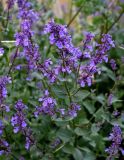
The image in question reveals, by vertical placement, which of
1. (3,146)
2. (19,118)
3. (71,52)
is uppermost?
(71,52)

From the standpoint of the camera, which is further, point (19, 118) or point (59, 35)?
point (19, 118)

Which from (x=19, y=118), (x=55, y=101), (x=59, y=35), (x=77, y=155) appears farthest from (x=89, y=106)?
(x=59, y=35)

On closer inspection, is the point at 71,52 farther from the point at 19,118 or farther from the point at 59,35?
the point at 19,118

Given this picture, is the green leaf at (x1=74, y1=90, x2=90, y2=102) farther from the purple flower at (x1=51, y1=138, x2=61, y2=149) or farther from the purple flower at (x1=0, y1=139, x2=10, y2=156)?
the purple flower at (x1=0, y1=139, x2=10, y2=156)

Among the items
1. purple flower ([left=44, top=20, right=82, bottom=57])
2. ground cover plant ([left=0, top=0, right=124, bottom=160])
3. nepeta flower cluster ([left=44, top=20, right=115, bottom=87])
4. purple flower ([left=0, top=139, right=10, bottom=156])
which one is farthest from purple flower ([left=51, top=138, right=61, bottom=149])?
purple flower ([left=44, top=20, right=82, bottom=57])

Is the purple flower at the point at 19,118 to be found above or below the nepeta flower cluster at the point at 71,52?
below

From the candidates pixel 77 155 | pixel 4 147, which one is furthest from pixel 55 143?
pixel 4 147

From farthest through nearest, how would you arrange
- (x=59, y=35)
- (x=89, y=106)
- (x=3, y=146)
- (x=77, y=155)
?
(x=89, y=106) < (x=77, y=155) < (x=3, y=146) < (x=59, y=35)

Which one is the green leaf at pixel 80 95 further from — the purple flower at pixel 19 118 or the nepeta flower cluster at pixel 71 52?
the purple flower at pixel 19 118

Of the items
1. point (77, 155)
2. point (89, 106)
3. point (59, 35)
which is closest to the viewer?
point (59, 35)

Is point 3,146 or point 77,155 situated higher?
point 3,146

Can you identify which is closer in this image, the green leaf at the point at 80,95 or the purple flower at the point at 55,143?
the green leaf at the point at 80,95

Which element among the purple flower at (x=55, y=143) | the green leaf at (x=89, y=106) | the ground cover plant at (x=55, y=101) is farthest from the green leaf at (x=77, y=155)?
the green leaf at (x=89, y=106)

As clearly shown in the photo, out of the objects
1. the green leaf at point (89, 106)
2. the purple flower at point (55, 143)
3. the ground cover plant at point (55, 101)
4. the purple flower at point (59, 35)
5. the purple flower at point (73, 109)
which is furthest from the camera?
the green leaf at point (89, 106)
